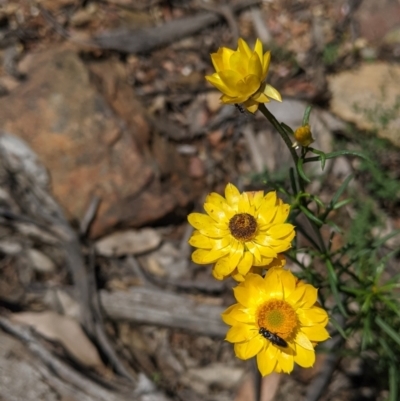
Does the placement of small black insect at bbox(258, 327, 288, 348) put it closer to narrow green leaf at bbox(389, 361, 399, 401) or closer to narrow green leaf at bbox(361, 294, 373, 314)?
narrow green leaf at bbox(361, 294, 373, 314)

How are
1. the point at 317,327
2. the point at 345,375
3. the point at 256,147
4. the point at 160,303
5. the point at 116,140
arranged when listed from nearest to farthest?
the point at 317,327
the point at 345,375
the point at 160,303
the point at 116,140
the point at 256,147

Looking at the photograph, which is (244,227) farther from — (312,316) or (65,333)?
(65,333)

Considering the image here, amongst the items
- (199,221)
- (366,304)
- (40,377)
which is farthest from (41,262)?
(366,304)

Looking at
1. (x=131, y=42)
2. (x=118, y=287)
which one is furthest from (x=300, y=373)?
(x=131, y=42)

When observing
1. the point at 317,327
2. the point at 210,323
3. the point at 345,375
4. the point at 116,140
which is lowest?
the point at 345,375

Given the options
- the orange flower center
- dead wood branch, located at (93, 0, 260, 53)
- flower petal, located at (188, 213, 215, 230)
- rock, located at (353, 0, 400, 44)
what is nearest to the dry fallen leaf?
flower petal, located at (188, 213, 215, 230)

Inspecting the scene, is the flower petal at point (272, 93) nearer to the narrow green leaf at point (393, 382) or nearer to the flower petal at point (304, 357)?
the flower petal at point (304, 357)

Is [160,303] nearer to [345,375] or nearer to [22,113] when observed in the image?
[345,375]
